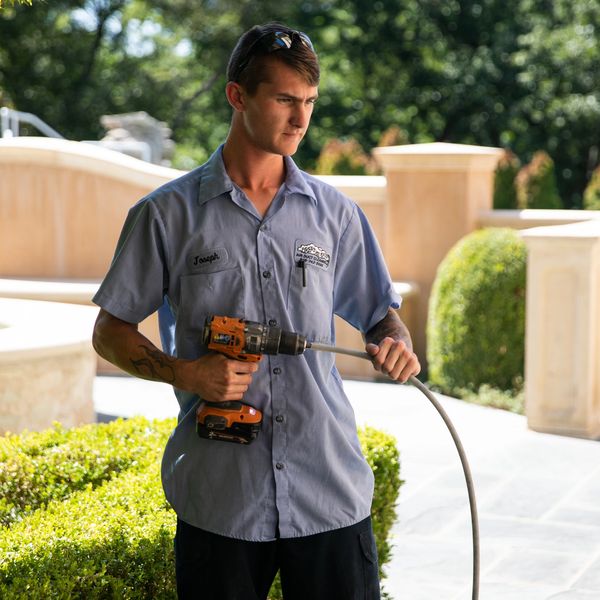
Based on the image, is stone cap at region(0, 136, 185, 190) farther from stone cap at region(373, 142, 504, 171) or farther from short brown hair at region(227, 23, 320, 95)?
short brown hair at region(227, 23, 320, 95)

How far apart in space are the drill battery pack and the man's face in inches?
23.8

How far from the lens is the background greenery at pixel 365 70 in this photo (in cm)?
2656

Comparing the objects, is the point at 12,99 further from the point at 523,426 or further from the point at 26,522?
the point at 26,522

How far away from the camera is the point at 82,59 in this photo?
3045 cm

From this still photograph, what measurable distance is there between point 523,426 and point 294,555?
19.6ft

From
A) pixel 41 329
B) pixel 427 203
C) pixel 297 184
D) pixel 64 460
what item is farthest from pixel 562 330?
pixel 297 184

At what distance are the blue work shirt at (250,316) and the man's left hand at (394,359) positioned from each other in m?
0.16

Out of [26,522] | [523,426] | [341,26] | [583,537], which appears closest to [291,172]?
[26,522]

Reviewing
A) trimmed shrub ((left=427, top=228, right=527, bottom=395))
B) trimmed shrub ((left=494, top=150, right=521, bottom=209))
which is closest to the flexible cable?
trimmed shrub ((left=427, top=228, right=527, bottom=395))

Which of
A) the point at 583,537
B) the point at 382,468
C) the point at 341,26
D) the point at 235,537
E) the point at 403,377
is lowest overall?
the point at 583,537

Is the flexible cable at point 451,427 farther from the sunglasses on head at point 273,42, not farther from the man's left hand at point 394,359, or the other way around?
the sunglasses on head at point 273,42

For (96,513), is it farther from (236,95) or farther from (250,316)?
(236,95)

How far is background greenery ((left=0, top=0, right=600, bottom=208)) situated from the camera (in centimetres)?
2656

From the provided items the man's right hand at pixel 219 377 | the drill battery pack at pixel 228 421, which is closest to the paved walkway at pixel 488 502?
the drill battery pack at pixel 228 421
